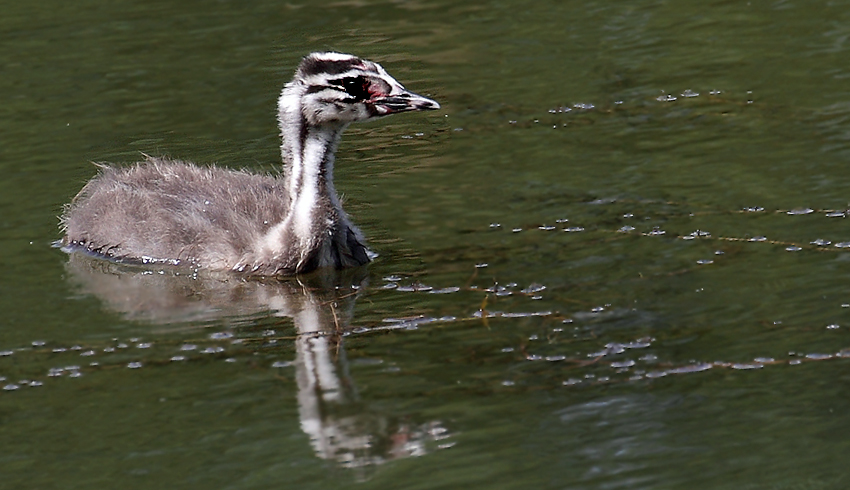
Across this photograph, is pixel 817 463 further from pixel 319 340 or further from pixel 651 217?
pixel 651 217

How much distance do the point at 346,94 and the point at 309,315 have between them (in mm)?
1531

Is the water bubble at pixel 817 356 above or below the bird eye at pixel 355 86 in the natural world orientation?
below

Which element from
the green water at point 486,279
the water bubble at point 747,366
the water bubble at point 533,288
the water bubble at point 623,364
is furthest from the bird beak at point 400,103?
the water bubble at point 747,366

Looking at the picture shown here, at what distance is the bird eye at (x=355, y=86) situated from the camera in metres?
8.84

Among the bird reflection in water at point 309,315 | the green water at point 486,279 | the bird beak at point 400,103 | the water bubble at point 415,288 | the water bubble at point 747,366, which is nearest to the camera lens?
the green water at point 486,279

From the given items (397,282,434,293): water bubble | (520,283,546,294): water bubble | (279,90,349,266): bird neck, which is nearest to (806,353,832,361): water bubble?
(520,283,546,294): water bubble

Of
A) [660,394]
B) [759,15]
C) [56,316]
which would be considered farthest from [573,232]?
[759,15]

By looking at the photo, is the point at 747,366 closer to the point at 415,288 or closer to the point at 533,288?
the point at 533,288

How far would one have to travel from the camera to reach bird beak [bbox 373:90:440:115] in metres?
8.80

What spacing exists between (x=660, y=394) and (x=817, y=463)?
2.93 feet

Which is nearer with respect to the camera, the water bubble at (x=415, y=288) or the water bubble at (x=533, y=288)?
the water bubble at (x=533, y=288)

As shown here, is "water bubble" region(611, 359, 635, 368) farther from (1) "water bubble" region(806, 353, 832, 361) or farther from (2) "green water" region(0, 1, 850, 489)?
(1) "water bubble" region(806, 353, 832, 361)

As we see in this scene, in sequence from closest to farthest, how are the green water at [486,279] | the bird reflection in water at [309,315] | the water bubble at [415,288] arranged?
the green water at [486,279] < the bird reflection in water at [309,315] < the water bubble at [415,288]

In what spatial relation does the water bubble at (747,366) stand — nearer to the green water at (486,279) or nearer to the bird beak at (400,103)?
the green water at (486,279)
